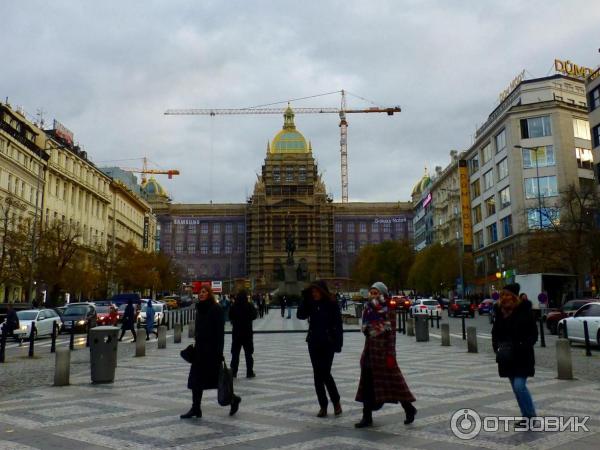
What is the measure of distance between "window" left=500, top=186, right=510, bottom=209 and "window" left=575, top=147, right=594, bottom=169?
784cm

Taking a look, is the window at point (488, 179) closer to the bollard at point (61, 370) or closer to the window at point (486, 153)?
the window at point (486, 153)

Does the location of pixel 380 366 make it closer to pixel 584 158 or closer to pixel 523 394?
pixel 523 394

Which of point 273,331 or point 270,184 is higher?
point 270,184

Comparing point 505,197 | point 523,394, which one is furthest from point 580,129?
point 523,394

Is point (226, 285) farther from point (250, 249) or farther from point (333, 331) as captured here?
point (333, 331)

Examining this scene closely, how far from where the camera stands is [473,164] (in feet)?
254

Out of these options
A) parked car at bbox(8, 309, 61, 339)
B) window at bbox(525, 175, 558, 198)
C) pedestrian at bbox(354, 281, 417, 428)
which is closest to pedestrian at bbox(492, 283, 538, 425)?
pedestrian at bbox(354, 281, 417, 428)

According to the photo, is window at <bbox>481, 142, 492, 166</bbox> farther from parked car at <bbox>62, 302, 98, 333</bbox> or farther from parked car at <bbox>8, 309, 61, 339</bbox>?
parked car at <bbox>8, 309, 61, 339</bbox>

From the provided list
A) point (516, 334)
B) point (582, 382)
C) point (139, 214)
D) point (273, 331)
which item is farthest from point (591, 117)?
point (139, 214)

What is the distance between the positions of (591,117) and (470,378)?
1738 inches

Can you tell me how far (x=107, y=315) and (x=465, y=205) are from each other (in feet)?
189

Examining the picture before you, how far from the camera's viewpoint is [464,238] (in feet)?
253

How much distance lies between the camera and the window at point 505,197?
210 ft

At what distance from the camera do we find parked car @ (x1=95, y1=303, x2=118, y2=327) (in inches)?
1164
